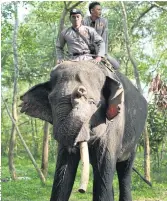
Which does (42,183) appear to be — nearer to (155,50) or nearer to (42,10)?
(42,10)

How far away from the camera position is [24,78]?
47.8 feet

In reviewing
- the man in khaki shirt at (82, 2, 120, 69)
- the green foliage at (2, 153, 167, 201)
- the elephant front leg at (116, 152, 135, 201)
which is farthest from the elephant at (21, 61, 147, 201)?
the green foliage at (2, 153, 167, 201)

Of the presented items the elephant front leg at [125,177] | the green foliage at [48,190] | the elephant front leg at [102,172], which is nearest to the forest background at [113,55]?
the green foliage at [48,190]

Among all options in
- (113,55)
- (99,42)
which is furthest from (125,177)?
(113,55)

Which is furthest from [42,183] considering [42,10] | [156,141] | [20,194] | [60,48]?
[60,48]

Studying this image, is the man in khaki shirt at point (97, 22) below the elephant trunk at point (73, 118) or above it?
above

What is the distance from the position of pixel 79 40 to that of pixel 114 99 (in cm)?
72

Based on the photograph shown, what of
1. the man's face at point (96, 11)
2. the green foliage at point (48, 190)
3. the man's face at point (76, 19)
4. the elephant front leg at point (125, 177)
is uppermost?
the man's face at point (96, 11)

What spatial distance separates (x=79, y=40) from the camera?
4250 mm

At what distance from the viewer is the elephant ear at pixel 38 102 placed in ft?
13.8

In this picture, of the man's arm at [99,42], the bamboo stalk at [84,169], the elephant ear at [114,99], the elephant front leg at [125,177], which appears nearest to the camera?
the bamboo stalk at [84,169]

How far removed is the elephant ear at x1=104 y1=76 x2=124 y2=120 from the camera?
3.77 m

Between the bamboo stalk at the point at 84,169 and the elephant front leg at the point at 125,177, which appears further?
the elephant front leg at the point at 125,177

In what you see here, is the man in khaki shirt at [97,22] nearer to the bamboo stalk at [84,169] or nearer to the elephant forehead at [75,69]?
the elephant forehead at [75,69]
